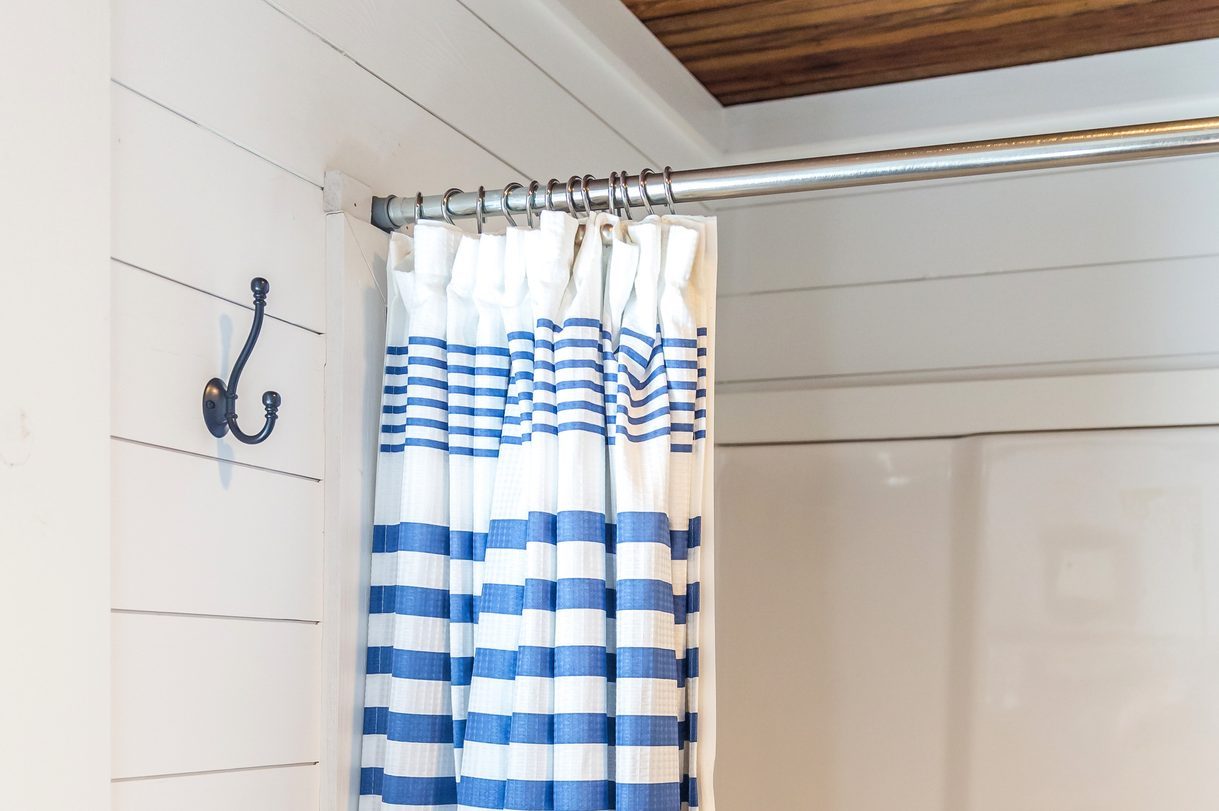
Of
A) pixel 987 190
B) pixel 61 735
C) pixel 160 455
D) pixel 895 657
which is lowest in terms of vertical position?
pixel 895 657

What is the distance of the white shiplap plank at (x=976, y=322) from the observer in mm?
2010

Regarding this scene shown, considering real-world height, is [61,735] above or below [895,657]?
above

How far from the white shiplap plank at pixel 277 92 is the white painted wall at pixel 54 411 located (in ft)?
0.25

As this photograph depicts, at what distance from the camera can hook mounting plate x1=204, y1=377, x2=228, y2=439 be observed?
1.09 m

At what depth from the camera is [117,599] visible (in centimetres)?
99

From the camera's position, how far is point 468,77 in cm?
158

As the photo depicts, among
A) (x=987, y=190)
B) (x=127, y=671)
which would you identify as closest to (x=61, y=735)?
(x=127, y=671)

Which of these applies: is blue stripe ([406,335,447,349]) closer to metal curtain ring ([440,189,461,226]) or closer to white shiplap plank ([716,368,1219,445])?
metal curtain ring ([440,189,461,226])

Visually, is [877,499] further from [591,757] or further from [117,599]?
[117,599]

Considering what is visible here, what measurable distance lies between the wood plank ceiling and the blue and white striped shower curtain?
844 millimetres

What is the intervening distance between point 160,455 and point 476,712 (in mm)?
368

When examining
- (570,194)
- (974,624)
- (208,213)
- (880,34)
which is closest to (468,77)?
(570,194)

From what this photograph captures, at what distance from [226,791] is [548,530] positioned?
1.22ft

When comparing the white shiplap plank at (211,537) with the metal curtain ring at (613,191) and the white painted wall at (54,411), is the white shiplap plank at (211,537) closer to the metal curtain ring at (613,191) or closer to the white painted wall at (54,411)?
the white painted wall at (54,411)
